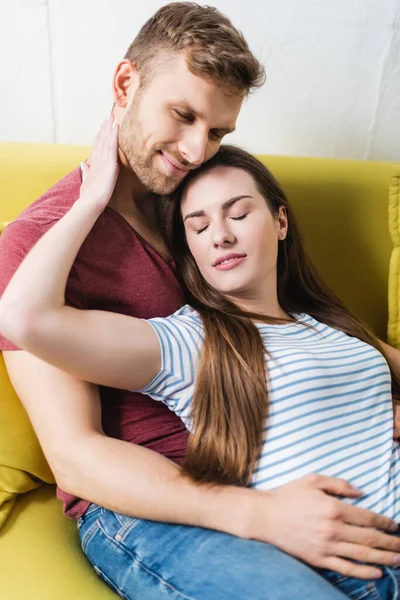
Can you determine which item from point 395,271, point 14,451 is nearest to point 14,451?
point 14,451

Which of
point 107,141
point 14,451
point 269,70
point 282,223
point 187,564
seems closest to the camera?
point 187,564

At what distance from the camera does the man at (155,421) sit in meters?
0.91

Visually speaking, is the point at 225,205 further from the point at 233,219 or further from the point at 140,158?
the point at 140,158

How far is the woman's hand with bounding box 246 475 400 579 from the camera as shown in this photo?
91 cm

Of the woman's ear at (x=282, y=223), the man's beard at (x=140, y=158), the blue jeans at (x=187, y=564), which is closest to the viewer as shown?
the blue jeans at (x=187, y=564)

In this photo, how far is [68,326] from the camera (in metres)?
0.93

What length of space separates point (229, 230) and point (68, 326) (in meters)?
0.38

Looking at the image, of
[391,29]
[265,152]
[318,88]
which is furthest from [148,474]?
[391,29]

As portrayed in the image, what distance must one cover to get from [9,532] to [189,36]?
91cm

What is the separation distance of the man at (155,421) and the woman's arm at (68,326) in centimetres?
7

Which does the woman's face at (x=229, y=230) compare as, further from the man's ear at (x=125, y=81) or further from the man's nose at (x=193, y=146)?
the man's ear at (x=125, y=81)

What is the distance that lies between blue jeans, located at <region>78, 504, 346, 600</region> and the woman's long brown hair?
10cm

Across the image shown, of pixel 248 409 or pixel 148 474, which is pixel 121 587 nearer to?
pixel 148 474

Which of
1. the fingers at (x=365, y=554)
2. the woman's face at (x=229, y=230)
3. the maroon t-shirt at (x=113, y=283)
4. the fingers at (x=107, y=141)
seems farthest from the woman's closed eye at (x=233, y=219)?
the fingers at (x=365, y=554)
